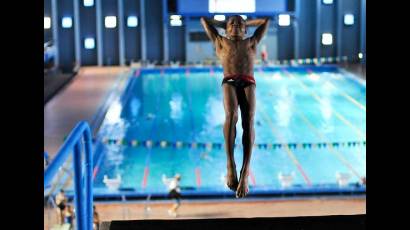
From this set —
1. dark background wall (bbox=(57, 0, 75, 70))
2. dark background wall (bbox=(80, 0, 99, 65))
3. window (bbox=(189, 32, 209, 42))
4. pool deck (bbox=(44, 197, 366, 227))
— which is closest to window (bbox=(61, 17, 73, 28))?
dark background wall (bbox=(57, 0, 75, 70))

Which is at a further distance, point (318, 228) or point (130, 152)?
point (130, 152)

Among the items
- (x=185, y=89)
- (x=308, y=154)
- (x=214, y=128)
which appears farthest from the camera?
(x=185, y=89)

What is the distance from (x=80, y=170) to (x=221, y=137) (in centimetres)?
942

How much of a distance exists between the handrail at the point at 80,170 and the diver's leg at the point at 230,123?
0.66m

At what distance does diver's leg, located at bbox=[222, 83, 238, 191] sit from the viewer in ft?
9.51

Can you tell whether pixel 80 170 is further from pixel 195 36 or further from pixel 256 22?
pixel 195 36

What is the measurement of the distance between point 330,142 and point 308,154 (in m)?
0.72

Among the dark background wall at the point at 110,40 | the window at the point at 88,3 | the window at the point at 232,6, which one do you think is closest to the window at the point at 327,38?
the dark background wall at the point at 110,40

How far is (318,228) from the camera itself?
3.98 metres

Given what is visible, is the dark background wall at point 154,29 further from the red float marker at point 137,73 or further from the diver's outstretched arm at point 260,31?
the diver's outstretched arm at point 260,31

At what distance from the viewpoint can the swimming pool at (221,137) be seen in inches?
409

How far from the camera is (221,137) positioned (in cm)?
1290
